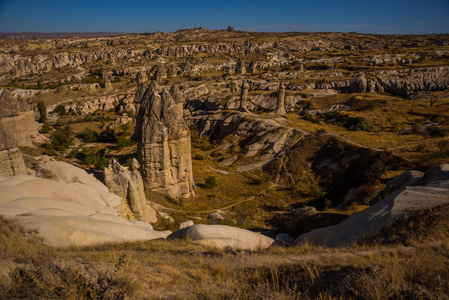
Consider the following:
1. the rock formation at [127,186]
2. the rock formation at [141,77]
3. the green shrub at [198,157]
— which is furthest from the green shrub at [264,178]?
the rock formation at [141,77]

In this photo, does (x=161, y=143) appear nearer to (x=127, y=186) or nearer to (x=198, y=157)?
(x=127, y=186)

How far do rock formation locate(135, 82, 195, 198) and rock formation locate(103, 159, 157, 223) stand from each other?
13.6 feet

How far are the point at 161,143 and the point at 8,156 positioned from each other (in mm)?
8398

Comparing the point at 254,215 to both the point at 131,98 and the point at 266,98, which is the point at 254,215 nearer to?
the point at 266,98

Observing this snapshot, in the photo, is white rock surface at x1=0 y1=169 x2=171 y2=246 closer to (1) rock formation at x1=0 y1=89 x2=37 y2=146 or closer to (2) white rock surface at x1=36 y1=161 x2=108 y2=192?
(2) white rock surface at x1=36 y1=161 x2=108 y2=192

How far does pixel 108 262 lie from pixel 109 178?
29.7ft

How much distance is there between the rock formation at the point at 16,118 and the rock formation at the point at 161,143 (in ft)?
50.6

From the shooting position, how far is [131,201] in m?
13.0

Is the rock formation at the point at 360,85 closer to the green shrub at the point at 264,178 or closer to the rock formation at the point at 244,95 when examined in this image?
the rock formation at the point at 244,95

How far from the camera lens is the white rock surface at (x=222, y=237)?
6713 millimetres

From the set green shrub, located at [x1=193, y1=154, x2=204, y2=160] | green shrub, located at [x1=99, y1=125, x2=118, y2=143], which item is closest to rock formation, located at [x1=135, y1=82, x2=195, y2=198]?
green shrub, located at [x1=193, y1=154, x2=204, y2=160]

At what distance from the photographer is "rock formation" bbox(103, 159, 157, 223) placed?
12.5 m

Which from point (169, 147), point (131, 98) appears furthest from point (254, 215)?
point (131, 98)

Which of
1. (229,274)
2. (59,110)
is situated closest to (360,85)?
(229,274)
